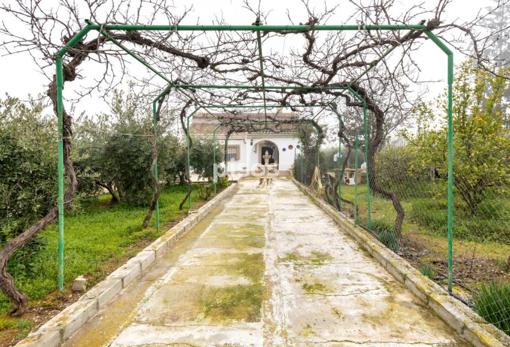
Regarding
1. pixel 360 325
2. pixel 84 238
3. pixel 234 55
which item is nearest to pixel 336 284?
pixel 360 325

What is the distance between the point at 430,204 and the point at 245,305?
6152 mm

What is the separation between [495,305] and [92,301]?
3.51 metres

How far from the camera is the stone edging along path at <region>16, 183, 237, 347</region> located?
2355 millimetres

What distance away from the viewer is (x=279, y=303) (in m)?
3.05

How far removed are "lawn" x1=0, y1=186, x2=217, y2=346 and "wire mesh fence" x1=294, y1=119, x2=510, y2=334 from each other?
3.86 metres

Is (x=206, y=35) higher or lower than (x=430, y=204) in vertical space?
higher

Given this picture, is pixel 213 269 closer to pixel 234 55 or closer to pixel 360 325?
pixel 360 325

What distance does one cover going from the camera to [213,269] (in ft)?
13.3

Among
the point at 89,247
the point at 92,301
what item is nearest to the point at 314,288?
the point at 92,301

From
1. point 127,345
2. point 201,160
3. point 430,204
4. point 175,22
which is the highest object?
point 175,22

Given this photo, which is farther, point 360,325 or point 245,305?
point 245,305

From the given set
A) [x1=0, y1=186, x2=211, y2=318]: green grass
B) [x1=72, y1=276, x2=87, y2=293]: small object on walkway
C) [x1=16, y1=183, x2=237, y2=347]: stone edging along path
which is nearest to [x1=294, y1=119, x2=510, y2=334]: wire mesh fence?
[x1=16, y1=183, x2=237, y2=347]: stone edging along path

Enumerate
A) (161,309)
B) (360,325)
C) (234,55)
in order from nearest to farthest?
(360,325) < (161,309) < (234,55)

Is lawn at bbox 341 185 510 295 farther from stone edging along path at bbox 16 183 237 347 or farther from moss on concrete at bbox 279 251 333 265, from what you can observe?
stone edging along path at bbox 16 183 237 347
